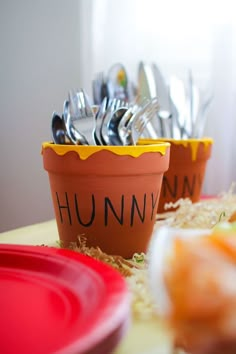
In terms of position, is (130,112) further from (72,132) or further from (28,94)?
(28,94)

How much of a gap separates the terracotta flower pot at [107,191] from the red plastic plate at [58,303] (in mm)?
87

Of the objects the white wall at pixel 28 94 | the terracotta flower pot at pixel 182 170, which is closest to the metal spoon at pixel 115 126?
the terracotta flower pot at pixel 182 170

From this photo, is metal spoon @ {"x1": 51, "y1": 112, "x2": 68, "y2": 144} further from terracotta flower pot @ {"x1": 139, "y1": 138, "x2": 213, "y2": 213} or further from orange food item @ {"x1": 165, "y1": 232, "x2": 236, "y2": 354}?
orange food item @ {"x1": 165, "y1": 232, "x2": 236, "y2": 354}

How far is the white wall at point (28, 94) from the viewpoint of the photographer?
1.05 m

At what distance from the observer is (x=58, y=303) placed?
1.18ft

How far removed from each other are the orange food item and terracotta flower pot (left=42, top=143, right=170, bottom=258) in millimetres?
259

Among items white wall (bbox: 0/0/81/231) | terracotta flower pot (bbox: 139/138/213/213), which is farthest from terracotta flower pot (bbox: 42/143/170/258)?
white wall (bbox: 0/0/81/231)

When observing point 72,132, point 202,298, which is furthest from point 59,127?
point 202,298

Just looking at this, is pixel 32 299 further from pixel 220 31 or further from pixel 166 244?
pixel 220 31

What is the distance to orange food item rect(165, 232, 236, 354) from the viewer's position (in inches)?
9.5

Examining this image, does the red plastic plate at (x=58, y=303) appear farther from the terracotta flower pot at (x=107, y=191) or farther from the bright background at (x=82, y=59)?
the bright background at (x=82, y=59)

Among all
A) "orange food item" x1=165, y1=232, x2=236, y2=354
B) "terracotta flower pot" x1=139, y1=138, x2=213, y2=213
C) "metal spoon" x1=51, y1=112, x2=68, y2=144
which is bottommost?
"terracotta flower pot" x1=139, y1=138, x2=213, y2=213

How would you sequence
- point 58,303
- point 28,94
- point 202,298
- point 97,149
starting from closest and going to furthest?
point 202,298, point 58,303, point 97,149, point 28,94

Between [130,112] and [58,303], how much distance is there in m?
0.28
